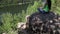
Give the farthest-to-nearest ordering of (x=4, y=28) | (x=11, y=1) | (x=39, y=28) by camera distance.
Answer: (x=11, y=1)
(x=4, y=28)
(x=39, y=28)

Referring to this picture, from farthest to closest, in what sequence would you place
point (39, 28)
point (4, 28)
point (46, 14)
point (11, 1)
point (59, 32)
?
point (11, 1), point (4, 28), point (46, 14), point (39, 28), point (59, 32)

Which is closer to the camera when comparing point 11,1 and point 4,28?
point 4,28

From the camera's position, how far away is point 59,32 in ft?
15.9

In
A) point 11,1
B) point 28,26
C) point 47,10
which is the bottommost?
point 11,1

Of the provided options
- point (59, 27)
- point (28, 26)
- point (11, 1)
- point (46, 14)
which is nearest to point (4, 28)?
point (28, 26)

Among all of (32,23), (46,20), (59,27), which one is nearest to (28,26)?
(32,23)

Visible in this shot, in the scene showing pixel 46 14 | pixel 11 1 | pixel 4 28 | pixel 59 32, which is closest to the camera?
pixel 59 32

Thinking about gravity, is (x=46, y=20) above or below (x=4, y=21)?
above

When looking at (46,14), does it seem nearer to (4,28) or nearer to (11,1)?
(4,28)

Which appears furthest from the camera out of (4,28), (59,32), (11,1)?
(11,1)

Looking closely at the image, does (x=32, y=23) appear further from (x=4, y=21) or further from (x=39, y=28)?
(x=4, y=21)

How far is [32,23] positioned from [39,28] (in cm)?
31

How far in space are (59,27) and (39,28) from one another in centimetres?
53

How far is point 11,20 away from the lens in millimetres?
7391
